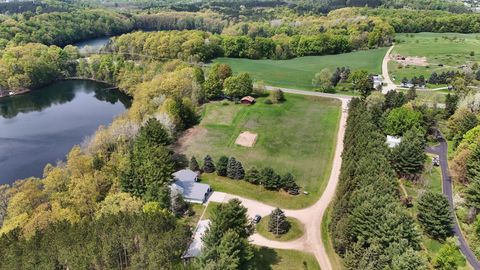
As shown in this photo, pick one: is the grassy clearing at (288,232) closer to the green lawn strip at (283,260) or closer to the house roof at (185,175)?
the green lawn strip at (283,260)

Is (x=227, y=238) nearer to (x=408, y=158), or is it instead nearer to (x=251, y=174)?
(x=251, y=174)

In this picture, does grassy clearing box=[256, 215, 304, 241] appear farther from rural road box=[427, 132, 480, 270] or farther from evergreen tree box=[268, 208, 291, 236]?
rural road box=[427, 132, 480, 270]

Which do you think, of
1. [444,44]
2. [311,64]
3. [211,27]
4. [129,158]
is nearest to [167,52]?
[311,64]

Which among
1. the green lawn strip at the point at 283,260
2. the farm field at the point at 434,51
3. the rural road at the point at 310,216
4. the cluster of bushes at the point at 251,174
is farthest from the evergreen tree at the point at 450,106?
the green lawn strip at the point at 283,260

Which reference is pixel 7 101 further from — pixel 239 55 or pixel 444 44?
pixel 444 44

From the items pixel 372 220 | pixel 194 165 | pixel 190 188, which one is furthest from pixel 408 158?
pixel 194 165

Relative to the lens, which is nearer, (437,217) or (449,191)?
(437,217)
